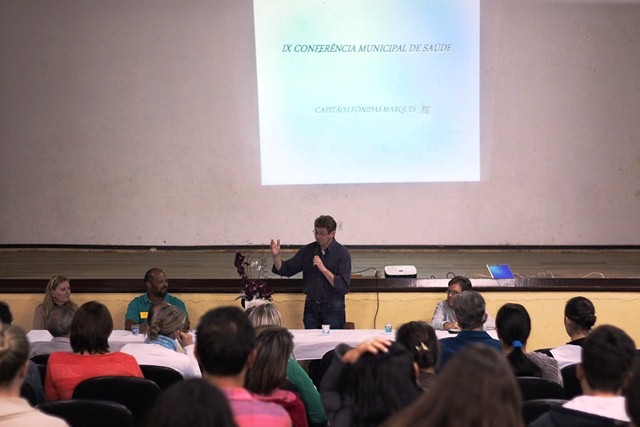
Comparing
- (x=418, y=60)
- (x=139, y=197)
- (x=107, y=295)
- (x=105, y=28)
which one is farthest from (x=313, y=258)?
(x=105, y=28)

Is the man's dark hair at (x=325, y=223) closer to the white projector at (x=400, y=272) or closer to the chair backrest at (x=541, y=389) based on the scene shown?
the white projector at (x=400, y=272)

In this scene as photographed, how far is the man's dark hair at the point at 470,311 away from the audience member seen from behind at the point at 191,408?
2376mm

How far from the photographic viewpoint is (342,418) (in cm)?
232

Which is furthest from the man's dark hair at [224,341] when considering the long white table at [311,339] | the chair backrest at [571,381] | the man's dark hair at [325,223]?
the man's dark hair at [325,223]

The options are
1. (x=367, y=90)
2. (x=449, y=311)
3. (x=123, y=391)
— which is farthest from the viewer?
(x=367, y=90)

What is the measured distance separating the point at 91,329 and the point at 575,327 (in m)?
2.18

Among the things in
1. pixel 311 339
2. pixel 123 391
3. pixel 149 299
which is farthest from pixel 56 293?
pixel 123 391

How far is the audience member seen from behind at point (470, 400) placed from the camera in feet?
4.31

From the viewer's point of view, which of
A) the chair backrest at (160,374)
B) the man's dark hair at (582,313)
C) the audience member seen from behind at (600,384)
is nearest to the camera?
the audience member seen from behind at (600,384)

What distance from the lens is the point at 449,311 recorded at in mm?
5688

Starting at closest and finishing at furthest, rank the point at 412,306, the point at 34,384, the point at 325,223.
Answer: the point at 34,384 < the point at 325,223 < the point at 412,306

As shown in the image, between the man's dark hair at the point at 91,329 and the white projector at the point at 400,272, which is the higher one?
the man's dark hair at the point at 91,329

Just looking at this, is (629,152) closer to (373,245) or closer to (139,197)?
(373,245)

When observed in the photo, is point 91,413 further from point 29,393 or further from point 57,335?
point 57,335
